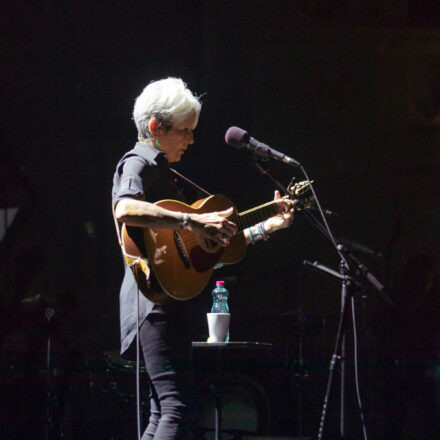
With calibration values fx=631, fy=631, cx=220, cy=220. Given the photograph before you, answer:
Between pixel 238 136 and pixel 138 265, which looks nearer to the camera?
pixel 138 265

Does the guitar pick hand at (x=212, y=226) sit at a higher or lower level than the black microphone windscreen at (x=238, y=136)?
lower

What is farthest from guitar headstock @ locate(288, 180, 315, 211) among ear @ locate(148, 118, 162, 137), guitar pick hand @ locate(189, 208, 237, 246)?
ear @ locate(148, 118, 162, 137)

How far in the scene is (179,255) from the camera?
2.15 m

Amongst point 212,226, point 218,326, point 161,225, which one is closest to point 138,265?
point 161,225

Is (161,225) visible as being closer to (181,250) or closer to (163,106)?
(181,250)

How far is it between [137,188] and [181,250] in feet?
Result: 0.93

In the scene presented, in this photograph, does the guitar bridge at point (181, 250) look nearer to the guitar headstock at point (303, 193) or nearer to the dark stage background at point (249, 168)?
the guitar headstock at point (303, 193)

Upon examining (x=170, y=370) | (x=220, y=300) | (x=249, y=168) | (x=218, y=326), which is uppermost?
(x=249, y=168)

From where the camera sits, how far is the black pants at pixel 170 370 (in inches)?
76.4

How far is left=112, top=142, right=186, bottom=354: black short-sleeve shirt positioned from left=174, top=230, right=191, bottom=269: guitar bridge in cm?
15

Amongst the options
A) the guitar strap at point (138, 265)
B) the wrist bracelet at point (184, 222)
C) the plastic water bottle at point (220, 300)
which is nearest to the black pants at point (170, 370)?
the guitar strap at point (138, 265)

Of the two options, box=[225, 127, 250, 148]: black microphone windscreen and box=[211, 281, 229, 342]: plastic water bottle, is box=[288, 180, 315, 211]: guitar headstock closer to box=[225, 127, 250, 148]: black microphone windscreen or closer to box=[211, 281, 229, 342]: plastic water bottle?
box=[225, 127, 250, 148]: black microphone windscreen

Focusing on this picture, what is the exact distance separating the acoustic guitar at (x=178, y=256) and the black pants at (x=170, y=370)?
82 millimetres

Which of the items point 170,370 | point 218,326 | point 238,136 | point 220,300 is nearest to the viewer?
point 170,370
